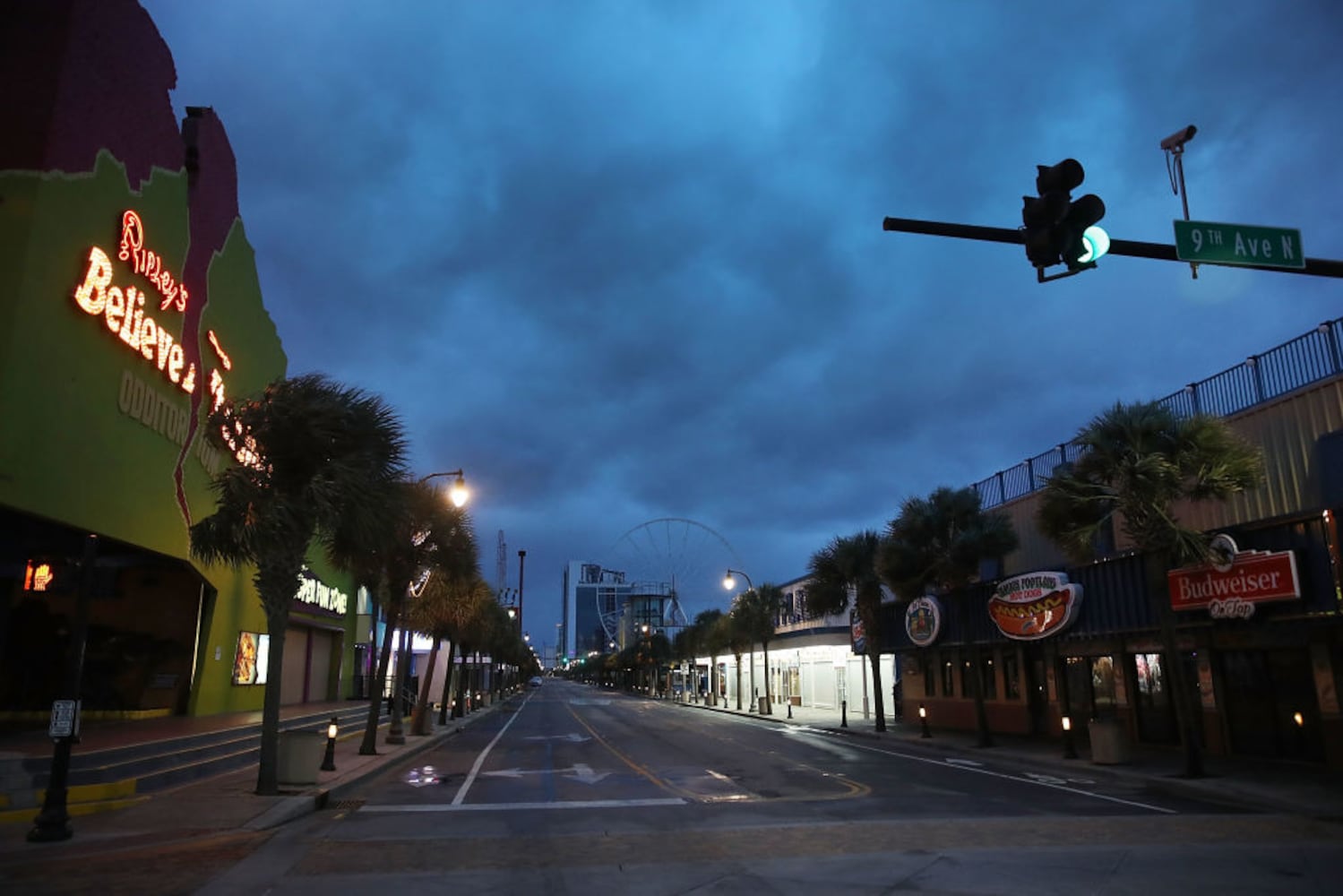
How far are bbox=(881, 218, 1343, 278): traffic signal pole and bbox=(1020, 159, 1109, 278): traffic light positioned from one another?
383 mm

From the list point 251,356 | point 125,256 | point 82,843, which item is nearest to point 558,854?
point 82,843

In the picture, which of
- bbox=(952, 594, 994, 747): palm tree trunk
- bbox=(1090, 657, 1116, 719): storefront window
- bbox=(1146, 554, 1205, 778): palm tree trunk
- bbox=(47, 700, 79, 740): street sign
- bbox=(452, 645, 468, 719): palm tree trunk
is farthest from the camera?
bbox=(452, 645, 468, 719): palm tree trunk

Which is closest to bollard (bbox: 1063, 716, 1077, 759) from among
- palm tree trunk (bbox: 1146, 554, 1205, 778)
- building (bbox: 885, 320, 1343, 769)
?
building (bbox: 885, 320, 1343, 769)

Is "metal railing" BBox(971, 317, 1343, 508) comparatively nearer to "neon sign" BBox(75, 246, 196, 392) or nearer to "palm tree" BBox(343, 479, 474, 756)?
"palm tree" BBox(343, 479, 474, 756)

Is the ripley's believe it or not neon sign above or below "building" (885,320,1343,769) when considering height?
above

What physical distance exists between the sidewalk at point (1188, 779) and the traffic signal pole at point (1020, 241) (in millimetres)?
9367

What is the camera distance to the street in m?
9.78

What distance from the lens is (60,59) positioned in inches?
700

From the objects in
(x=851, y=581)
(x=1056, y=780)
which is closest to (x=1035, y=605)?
(x=1056, y=780)

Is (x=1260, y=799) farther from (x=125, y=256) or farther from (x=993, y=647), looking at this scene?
(x=125, y=256)

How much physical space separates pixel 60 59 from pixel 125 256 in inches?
163

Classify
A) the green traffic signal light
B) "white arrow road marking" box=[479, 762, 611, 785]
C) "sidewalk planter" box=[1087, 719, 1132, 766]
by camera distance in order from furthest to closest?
"sidewalk planter" box=[1087, 719, 1132, 766] → "white arrow road marking" box=[479, 762, 611, 785] → the green traffic signal light

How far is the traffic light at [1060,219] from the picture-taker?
834 centimetres

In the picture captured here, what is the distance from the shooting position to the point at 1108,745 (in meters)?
22.1
